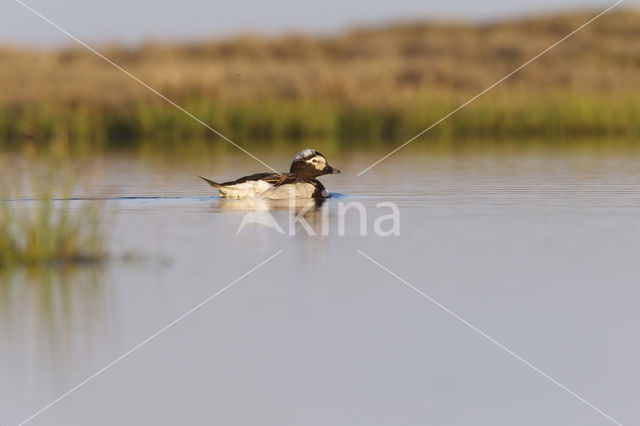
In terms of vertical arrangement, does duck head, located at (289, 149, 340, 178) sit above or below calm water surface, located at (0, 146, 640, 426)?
above

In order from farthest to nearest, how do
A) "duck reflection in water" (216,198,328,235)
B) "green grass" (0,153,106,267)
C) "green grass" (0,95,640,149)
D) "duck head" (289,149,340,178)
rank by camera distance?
"green grass" (0,95,640,149) < "duck head" (289,149,340,178) < "duck reflection in water" (216,198,328,235) < "green grass" (0,153,106,267)

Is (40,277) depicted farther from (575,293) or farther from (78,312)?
(575,293)

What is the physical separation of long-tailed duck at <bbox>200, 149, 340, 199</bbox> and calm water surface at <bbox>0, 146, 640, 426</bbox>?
3.94 feet

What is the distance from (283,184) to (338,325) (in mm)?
6217

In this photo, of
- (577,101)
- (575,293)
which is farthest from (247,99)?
(575,293)

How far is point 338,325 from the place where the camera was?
5.75 meters

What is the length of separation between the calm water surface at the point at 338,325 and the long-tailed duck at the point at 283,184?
1.20 m

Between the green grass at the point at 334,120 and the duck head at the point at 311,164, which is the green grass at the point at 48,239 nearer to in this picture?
the duck head at the point at 311,164

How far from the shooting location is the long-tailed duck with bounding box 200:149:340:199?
1166cm

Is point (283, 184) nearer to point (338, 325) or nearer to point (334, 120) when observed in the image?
point (338, 325)

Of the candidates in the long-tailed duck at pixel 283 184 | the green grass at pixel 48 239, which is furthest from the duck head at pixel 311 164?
the green grass at pixel 48 239

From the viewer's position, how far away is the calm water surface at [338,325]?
14.9 feet

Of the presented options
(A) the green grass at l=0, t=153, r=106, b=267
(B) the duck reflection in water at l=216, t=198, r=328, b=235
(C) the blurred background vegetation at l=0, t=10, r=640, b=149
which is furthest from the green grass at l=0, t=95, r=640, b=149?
(A) the green grass at l=0, t=153, r=106, b=267

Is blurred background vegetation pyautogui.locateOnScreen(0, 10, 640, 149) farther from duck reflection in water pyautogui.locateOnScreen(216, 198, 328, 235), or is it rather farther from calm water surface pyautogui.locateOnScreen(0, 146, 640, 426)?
calm water surface pyautogui.locateOnScreen(0, 146, 640, 426)
